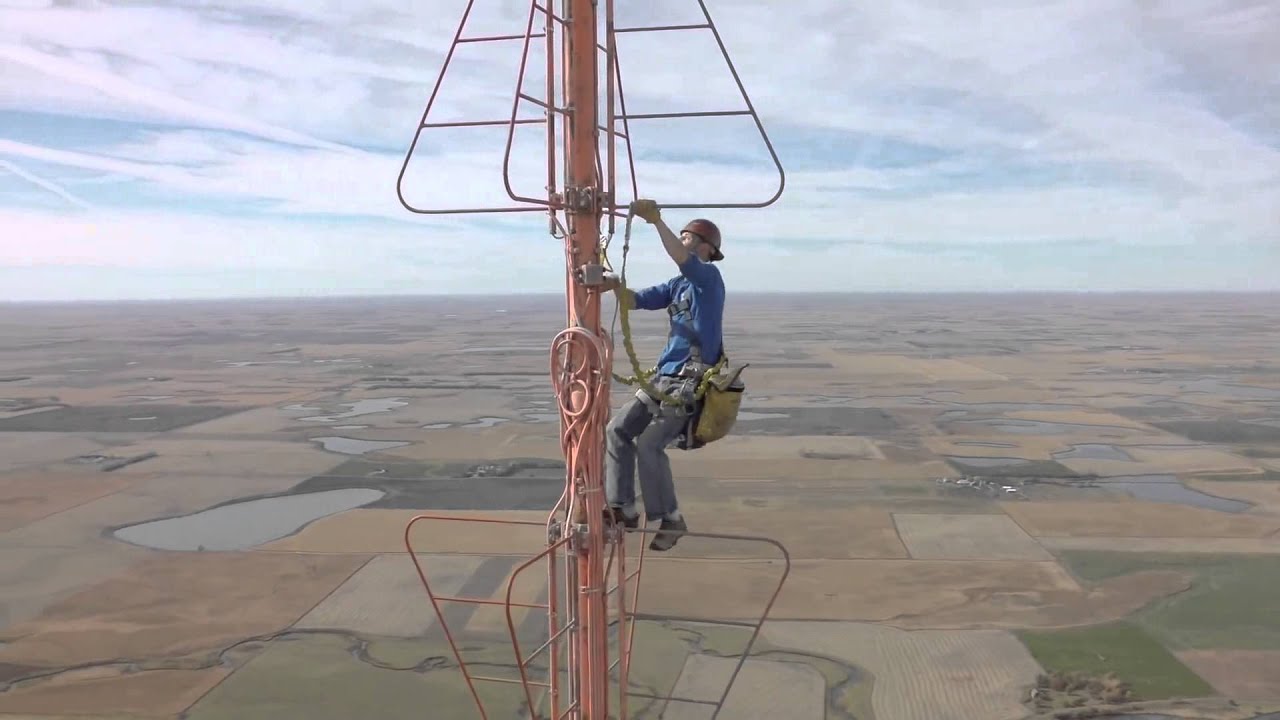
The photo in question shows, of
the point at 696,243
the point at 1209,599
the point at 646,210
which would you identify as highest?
the point at 646,210

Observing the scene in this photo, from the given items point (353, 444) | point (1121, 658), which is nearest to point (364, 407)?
point (353, 444)

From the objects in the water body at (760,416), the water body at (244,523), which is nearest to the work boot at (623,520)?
the water body at (244,523)

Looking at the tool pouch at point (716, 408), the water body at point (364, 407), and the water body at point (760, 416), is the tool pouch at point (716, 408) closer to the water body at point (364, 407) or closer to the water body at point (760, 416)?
the water body at point (760, 416)

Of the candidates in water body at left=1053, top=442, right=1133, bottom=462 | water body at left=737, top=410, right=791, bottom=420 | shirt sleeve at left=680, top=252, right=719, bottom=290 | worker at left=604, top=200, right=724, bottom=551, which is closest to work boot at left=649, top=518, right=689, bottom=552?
worker at left=604, top=200, right=724, bottom=551

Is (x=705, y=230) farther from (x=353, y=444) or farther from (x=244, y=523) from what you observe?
(x=353, y=444)

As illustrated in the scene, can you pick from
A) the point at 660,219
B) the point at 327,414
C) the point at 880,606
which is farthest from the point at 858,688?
the point at 327,414

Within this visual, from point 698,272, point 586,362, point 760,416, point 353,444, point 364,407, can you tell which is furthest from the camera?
point 364,407
